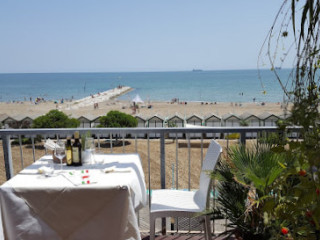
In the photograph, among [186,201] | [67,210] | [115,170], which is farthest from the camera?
[186,201]

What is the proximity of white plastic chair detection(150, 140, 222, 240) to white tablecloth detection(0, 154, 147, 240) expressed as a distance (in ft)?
1.39

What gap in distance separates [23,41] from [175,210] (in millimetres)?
81652

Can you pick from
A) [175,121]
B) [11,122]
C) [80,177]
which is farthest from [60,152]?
[11,122]

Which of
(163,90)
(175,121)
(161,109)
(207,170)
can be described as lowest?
(161,109)

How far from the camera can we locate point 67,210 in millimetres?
2438

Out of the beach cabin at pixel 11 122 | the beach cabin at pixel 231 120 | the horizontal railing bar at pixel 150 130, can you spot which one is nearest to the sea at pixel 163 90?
the horizontal railing bar at pixel 150 130

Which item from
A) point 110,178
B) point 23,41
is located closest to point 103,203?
point 110,178

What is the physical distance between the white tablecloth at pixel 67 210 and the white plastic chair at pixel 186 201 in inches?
16.7

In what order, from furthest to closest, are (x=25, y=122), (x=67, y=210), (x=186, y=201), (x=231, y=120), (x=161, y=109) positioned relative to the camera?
(x=161, y=109)
(x=231, y=120)
(x=25, y=122)
(x=186, y=201)
(x=67, y=210)

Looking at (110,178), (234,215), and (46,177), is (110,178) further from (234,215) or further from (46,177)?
(234,215)

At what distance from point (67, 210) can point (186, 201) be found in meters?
1.14

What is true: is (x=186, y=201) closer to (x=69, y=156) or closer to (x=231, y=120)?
(x=69, y=156)

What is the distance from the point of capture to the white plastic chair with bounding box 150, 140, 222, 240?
2.83 metres

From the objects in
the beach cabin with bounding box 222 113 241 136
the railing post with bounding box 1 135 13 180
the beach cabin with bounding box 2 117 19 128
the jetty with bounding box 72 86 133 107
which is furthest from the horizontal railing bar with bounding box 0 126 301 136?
the jetty with bounding box 72 86 133 107
